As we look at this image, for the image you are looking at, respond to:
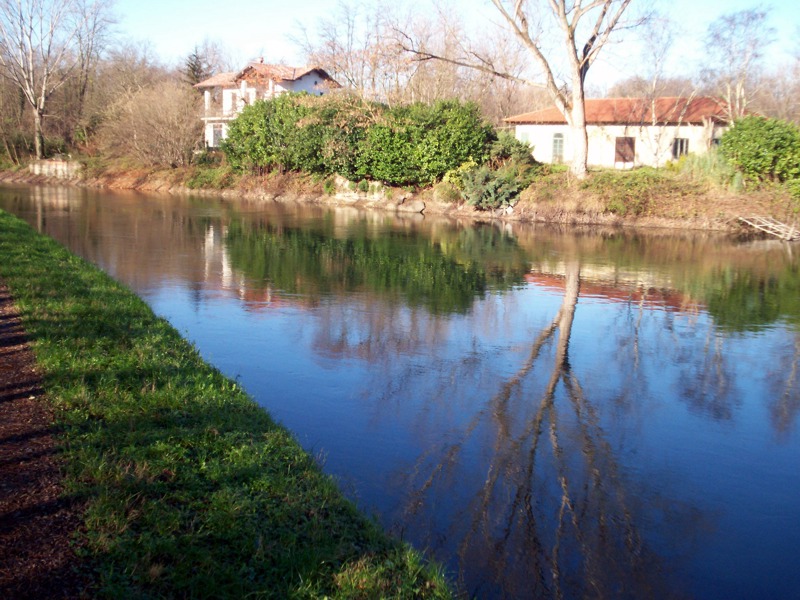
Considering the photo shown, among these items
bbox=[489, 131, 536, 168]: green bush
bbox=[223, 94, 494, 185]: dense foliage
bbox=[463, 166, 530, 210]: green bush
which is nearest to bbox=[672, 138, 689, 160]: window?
bbox=[489, 131, 536, 168]: green bush

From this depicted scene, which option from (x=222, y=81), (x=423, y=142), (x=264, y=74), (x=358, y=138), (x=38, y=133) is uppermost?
(x=222, y=81)

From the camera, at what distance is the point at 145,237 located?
22500 millimetres

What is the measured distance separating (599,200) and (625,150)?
17.3 meters

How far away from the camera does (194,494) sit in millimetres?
5129

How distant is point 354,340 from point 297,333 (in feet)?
3.08

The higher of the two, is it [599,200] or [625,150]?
[625,150]

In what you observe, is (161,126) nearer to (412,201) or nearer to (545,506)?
(412,201)

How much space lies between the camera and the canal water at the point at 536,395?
5457mm

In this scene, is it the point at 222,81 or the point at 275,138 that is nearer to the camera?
the point at 275,138

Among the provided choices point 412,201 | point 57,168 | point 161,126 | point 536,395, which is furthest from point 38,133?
point 536,395

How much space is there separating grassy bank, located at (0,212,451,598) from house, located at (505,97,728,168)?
3924 cm

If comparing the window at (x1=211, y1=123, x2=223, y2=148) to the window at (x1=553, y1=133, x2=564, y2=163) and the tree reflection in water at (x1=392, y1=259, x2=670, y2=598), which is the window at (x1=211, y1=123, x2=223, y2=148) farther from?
the tree reflection in water at (x1=392, y1=259, x2=670, y2=598)

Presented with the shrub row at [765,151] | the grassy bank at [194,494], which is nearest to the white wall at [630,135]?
the shrub row at [765,151]

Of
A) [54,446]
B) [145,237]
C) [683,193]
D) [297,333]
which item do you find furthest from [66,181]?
[54,446]
